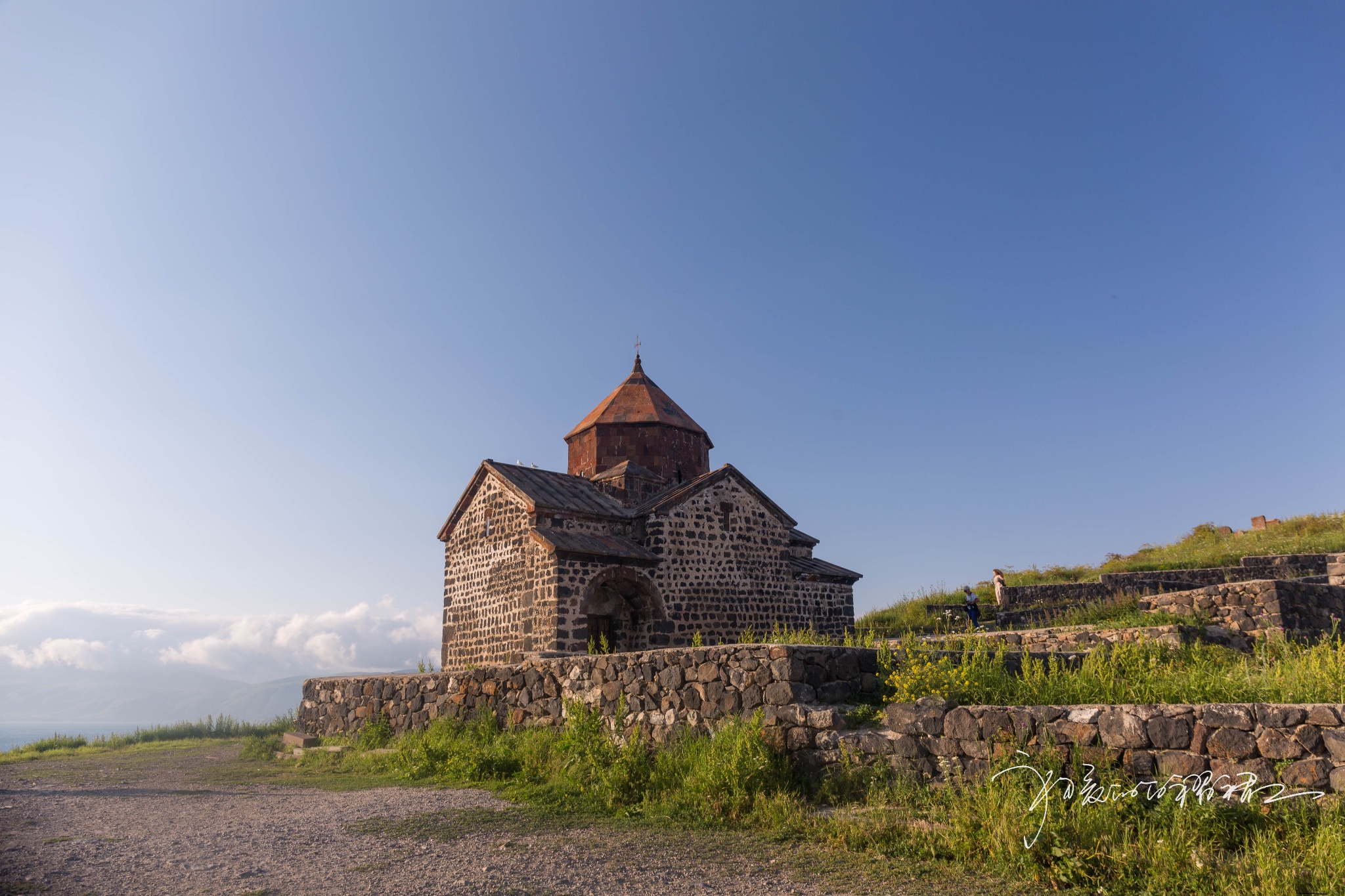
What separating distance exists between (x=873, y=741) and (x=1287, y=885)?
9.60 ft

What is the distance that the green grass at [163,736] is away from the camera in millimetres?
15164

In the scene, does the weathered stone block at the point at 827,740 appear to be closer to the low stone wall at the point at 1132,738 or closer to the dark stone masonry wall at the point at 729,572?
the low stone wall at the point at 1132,738

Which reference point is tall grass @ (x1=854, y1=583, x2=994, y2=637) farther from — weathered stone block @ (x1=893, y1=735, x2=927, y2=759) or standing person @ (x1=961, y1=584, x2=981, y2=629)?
weathered stone block @ (x1=893, y1=735, x2=927, y2=759)

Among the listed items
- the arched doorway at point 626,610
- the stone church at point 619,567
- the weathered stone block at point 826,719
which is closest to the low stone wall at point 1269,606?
the stone church at point 619,567

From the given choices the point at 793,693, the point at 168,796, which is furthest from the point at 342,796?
the point at 793,693

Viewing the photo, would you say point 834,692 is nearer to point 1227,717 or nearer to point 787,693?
point 787,693

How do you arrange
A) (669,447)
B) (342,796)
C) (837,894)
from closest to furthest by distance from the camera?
(837,894) → (342,796) → (669,447)

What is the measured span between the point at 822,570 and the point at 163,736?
16761 millimetres

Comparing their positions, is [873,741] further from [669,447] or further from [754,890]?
[669,447]

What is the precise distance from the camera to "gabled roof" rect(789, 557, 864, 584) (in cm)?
1975

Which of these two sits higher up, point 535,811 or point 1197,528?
point 1197,528

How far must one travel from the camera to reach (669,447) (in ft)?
73.8

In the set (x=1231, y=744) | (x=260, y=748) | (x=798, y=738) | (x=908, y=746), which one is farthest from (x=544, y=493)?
(x=1231, y=744)

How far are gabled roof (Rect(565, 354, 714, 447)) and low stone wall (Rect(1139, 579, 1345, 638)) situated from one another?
13403 millimetres
